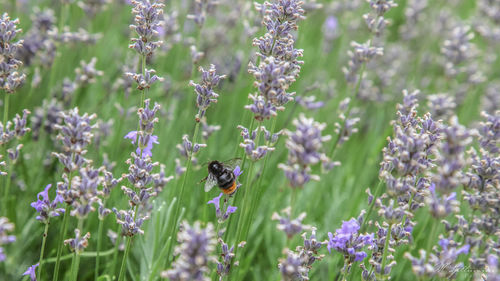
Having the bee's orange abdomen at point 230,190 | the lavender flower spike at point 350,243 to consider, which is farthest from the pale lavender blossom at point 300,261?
the bee's orange abdomen at point 230,190

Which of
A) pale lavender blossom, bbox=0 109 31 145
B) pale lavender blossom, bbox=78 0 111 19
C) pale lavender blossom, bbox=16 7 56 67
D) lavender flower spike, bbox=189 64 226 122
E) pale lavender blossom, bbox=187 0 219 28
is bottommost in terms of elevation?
pale lavender blossom, bbox=0 109 31 145

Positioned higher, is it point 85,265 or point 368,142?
point 368,142

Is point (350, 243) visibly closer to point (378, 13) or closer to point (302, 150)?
point (302, 150)

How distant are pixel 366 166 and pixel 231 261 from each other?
6.92 feet

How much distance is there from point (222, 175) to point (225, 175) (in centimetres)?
3

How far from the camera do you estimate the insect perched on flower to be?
2.49 meters

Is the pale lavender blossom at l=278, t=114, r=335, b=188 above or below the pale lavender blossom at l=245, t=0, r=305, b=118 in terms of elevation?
below

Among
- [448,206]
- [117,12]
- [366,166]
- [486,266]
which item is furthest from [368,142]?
[117,12]

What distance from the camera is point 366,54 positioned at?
3127mm

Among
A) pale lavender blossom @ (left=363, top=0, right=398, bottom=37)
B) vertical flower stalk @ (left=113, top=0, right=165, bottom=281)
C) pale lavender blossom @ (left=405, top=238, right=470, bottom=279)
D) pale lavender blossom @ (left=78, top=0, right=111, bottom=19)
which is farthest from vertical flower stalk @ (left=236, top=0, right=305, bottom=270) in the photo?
pale lavender blossom @ (left=78, top=0, right=111, bottom=19)

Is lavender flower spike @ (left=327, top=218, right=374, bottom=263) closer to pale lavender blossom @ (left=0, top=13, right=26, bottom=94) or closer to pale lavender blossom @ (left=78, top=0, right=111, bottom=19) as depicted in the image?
pale lavender blossom @ (left=0, top=13, right=26, bottom=94)

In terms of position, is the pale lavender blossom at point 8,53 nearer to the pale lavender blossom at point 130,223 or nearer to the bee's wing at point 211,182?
the pale lavender blossom at point 130,223

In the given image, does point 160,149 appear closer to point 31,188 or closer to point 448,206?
point 31,188

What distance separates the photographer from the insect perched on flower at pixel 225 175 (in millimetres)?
2488
